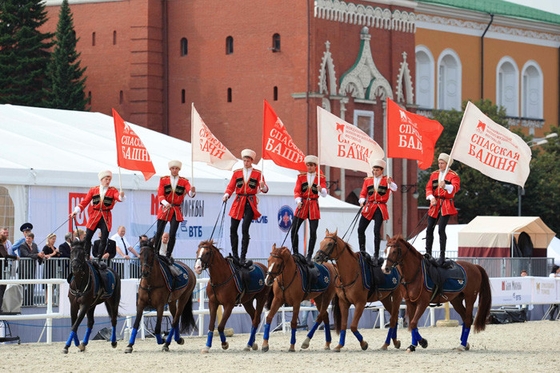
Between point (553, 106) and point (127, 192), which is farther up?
point (553, 106)

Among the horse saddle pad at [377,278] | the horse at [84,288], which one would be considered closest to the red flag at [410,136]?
the horse saddle pad at [377,278]

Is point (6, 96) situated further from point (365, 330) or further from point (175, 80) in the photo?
point (365, 330)

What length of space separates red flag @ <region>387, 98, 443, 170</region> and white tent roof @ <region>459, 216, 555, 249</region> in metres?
23.3

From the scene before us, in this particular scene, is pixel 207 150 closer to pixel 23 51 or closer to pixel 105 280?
pixel 105 280

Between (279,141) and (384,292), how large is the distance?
15.9 feet

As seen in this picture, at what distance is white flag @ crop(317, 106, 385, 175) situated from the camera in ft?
91.7

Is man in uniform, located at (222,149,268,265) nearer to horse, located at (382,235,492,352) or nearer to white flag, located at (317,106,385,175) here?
horse, located at (382,235,492,352)

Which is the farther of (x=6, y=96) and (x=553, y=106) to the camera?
(x=553, y=106)

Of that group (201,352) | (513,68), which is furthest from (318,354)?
(513,68)

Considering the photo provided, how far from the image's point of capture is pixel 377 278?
24.5m

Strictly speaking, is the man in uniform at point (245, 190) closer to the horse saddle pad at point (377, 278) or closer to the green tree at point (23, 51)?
the horse saddle pad at point (377, 278)

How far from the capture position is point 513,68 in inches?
3369

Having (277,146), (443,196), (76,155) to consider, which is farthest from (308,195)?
(76,155)

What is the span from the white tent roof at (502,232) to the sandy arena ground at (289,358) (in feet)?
75.4
